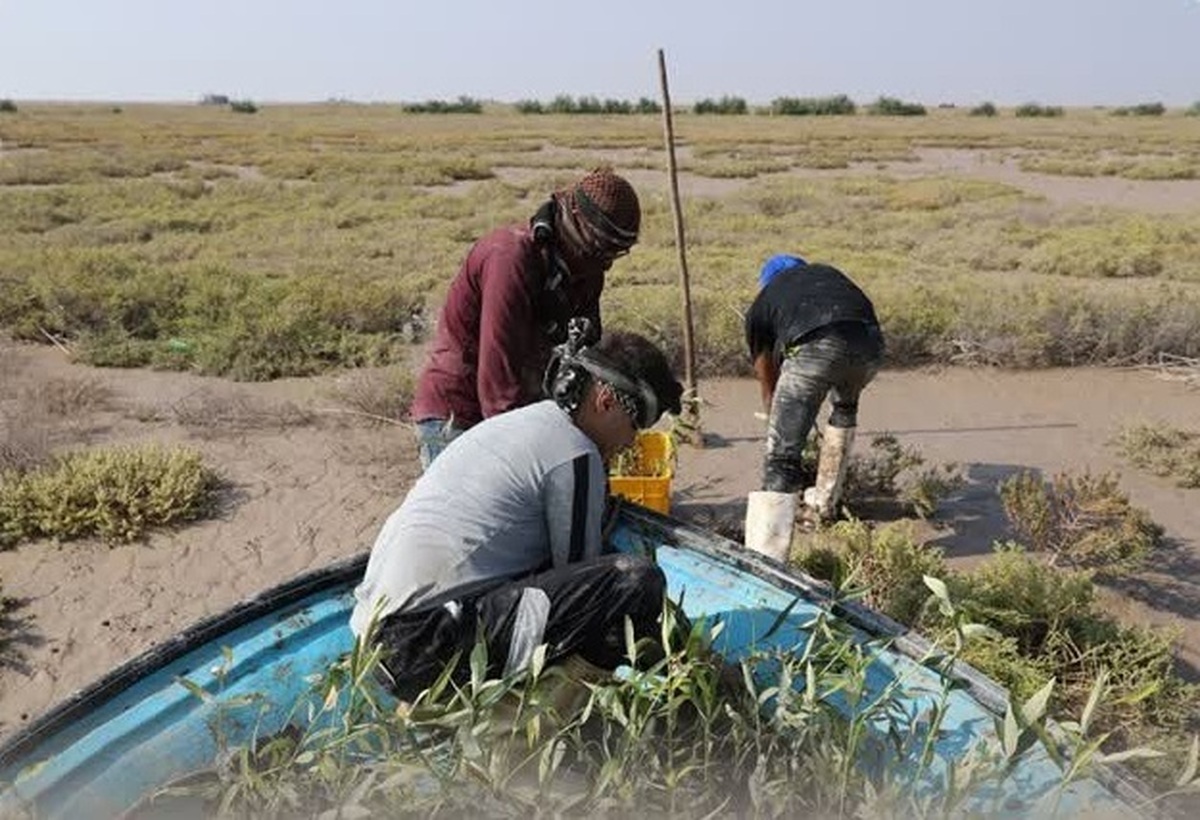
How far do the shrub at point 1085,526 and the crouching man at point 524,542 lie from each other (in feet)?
9.06

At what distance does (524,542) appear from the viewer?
2541 mm

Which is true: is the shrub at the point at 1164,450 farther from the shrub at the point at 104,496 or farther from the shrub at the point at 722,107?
the shrub at the point at 722,107

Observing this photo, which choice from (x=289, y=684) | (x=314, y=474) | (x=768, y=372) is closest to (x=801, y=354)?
(x=768, y=372)

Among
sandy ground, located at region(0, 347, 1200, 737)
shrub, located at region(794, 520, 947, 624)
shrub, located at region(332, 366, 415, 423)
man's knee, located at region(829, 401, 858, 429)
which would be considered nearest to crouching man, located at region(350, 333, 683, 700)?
shrub, located at region(794, 520, 947, 624)

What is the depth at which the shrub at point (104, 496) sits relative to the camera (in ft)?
16.5

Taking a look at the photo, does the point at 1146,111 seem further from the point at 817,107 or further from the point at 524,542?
the point at 524,542

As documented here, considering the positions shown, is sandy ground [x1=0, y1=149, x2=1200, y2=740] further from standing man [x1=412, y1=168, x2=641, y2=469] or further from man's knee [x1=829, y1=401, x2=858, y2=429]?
standing man [x1=412, y1=168, x2=641, y2=469]

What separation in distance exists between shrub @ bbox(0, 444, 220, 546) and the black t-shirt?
309 cm

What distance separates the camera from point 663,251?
1307cm

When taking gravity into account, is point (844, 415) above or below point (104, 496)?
above

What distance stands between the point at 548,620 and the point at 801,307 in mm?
2457

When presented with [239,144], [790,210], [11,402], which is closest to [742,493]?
[11,402]

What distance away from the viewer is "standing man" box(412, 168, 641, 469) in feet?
10.4

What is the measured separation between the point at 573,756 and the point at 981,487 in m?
4.30
